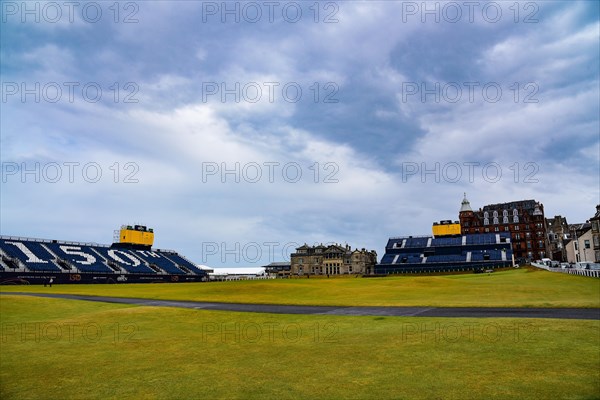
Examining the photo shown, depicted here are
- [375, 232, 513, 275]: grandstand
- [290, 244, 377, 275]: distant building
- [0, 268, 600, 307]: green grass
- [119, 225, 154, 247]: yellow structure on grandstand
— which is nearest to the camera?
[0, 268, 600, 307]: green grass

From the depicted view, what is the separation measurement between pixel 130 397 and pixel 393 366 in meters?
7.54

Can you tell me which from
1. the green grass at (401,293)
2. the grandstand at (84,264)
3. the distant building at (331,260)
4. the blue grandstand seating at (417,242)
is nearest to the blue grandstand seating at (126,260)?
the grandstand at (84,264)

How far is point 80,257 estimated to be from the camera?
112 meters

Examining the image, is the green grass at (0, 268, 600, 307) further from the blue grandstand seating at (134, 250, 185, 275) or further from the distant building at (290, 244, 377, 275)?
the distant building at (290, 244, 377, 275)

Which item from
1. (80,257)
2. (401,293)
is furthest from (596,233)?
(80,257)

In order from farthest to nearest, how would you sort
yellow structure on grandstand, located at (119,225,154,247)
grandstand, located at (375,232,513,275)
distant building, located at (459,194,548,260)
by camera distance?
distant building, located at (459,194,548,260) → yellow structure on grandstand, located at (119,225,154,247) → grandstand, located at (375,232,513,275)

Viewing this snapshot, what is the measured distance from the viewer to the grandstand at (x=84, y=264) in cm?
9288

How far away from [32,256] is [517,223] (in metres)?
168

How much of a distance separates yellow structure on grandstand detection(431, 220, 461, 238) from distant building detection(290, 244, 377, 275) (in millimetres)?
30404

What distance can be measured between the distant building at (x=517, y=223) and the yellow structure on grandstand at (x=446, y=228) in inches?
550

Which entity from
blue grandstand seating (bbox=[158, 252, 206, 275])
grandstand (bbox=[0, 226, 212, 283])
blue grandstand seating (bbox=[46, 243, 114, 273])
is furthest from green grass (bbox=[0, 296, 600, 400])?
blue grandstand seating (bbox=[158, 252, 206, 275])

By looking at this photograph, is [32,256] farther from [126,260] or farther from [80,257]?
[126,260]

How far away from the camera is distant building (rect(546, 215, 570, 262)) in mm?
149600

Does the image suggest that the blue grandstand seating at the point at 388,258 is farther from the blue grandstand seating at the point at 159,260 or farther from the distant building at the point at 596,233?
the blue grandstand seating at the point at 159,260
